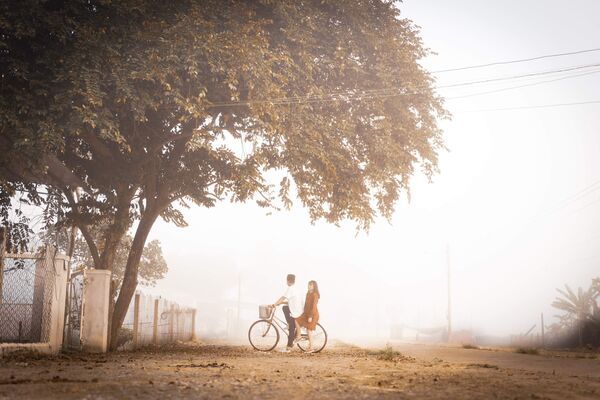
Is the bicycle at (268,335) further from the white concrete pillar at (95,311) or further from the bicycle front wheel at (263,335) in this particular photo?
the white concrete pillar at (95,311)

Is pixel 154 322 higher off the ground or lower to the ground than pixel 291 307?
lower

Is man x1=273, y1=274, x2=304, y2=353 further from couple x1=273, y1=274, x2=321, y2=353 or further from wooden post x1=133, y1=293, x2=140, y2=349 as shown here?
wooden post x1=133, y1=293, x2=140, y2=349

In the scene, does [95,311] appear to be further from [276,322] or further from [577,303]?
[577,303]

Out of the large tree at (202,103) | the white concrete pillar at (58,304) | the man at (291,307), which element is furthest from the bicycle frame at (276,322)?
the white concrete pillar at (58,304)

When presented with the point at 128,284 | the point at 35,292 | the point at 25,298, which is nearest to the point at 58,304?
the point at 35,292

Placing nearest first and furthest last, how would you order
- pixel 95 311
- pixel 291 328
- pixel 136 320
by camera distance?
pixel 95 311, pixel 291 328, pixel 136 320

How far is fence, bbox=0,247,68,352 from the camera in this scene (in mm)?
10977

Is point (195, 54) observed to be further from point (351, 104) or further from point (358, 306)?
point (358, 306)

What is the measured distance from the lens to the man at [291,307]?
13163 millimetres

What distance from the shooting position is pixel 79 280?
517 inches

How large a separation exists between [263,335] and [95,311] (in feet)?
12.8

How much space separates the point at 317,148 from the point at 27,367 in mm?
7235

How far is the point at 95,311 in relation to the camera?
39.9 ft

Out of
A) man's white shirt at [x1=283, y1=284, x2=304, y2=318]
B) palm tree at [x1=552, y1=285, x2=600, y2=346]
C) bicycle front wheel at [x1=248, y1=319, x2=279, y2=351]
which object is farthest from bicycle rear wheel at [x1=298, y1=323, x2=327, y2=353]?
palm tree at [x1=552, y1=285, x2=600, y2=346]
